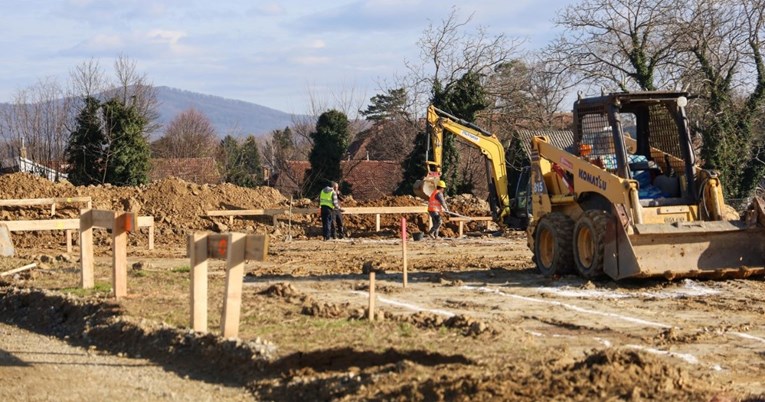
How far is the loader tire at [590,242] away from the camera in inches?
633

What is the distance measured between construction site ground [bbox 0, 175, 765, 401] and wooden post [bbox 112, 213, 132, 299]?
260 mm

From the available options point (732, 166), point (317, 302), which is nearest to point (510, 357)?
point (317, 302)

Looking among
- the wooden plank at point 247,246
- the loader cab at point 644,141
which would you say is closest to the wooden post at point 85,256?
the wooden plank at point 247,246

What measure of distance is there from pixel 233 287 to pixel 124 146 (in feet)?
117

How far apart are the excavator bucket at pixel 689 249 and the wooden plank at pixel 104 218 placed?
712 cm

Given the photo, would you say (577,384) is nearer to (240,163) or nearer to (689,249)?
(689,249)

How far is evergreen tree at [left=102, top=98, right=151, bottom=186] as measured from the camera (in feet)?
146

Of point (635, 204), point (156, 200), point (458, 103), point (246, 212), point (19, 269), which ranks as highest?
point (458, 103)

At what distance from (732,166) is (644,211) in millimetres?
24813

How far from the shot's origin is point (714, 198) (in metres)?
16.3

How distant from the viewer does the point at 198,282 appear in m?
10.9

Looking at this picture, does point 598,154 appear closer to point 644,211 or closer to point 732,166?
point 644,211

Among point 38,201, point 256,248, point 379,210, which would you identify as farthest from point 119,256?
point 379,210

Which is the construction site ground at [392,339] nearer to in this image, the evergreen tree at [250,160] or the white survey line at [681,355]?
the white survey line at [681,355]
